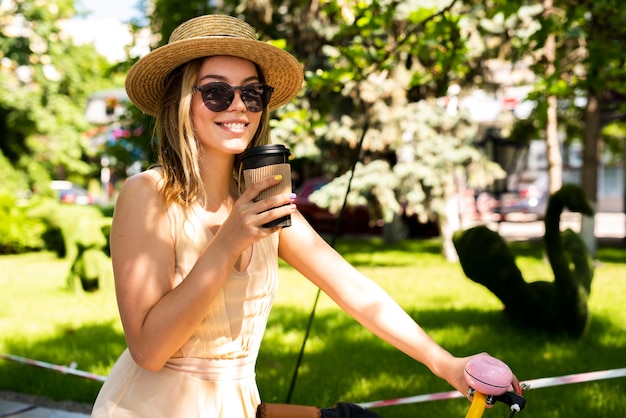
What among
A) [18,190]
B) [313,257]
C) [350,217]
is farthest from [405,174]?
[18,190]

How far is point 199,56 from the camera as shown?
1911 mm

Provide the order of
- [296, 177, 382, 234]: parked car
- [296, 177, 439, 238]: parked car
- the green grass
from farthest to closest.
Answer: [296, 177, 439, 238]: parked car, [296, 177, 382, 234]: parked car, the green grass

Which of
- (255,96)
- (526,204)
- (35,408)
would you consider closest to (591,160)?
(526,204)

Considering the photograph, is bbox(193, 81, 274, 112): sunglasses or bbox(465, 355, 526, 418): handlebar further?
bbox(193, 81, 274, 112): sunglasses

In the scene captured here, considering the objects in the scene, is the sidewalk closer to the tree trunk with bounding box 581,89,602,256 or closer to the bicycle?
the bicycle

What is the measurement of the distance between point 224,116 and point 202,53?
185 millimetres

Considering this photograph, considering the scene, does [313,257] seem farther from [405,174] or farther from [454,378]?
[405,174]

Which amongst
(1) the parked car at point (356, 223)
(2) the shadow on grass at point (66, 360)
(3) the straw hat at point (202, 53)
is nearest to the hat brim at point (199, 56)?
(3) the straw hat at point (202, 53)

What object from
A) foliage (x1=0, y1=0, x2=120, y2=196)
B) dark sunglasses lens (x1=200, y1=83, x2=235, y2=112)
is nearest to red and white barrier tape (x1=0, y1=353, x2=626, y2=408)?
dark sunglasses lens (x1=200, y1=83, x2=235, y2=112)

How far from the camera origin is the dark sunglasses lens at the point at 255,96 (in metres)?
1.90

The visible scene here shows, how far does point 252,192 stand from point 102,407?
2.45ft

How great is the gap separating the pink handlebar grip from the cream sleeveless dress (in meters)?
0.62

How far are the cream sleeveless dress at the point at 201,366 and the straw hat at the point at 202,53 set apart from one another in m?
0.42

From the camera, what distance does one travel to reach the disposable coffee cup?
155cm
